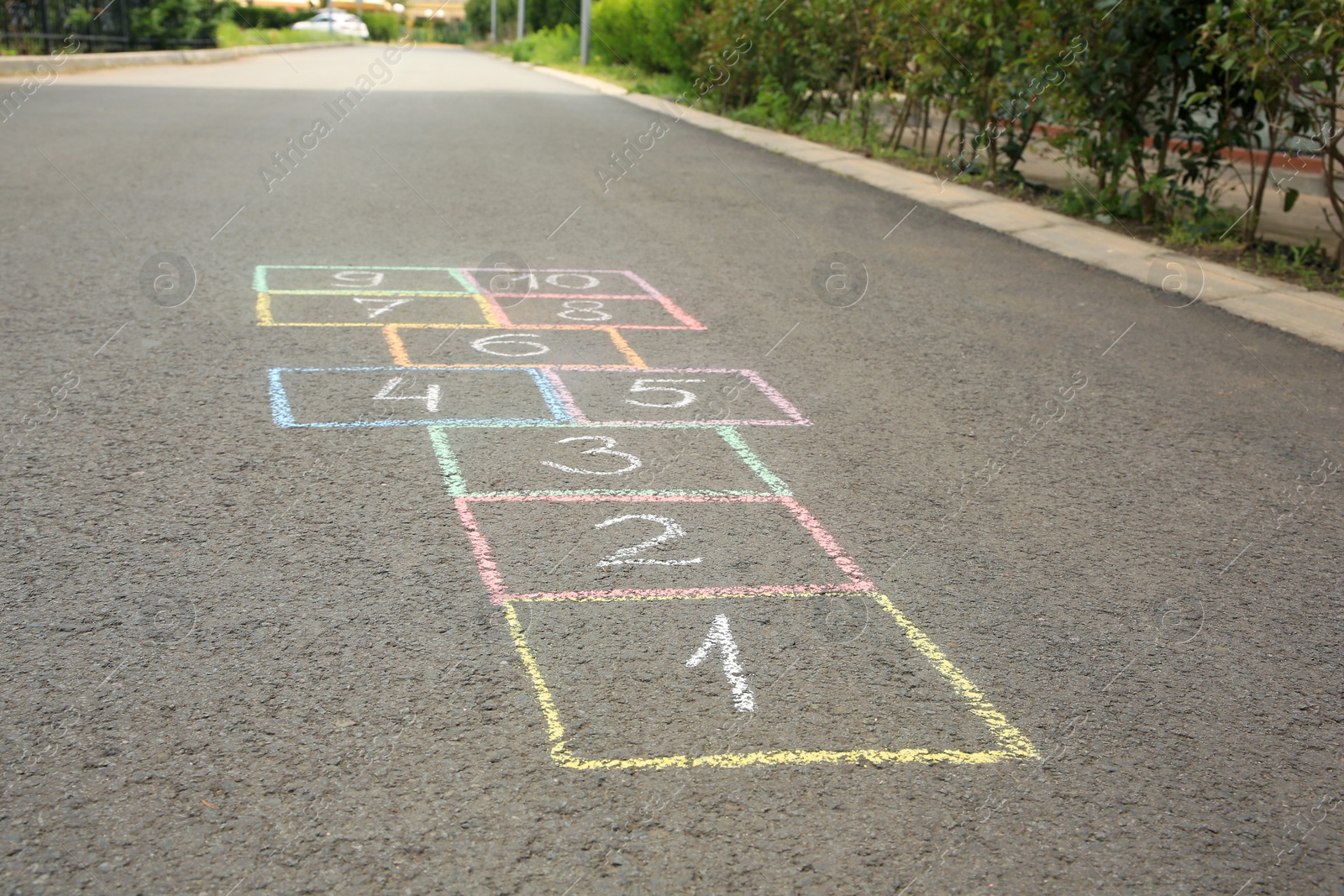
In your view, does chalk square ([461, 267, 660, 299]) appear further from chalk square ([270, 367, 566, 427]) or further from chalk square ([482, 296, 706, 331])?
chalk square ([270, 367, 566, 427])

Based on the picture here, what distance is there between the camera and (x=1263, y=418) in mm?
5652

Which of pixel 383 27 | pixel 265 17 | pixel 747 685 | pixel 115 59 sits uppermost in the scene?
pixel 265 17

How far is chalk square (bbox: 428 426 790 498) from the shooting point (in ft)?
14.3

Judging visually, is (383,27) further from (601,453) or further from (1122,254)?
(601,453)

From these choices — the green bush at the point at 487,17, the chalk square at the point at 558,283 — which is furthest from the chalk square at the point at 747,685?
the green bush at the point at 487,17

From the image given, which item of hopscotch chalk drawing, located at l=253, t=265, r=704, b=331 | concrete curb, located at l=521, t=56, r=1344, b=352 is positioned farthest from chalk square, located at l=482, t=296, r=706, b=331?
concrete curb, located at l=521, t=56, r=1344, b=352

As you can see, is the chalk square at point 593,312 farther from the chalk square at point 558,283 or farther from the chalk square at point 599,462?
the chalk square at point 599,462

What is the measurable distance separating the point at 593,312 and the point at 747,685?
155 inches

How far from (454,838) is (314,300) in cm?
472

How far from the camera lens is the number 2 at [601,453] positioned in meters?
4.50

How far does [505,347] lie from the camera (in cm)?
600

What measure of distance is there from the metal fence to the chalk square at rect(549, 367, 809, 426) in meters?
20.1

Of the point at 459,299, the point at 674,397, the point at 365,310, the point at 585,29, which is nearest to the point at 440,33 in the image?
the point at 585,29

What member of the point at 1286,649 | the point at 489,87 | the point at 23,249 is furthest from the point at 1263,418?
the point at 489,87
